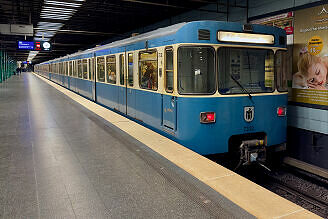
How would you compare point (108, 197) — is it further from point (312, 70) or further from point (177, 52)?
point (312, 70)

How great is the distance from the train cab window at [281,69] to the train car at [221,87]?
0.07 feet

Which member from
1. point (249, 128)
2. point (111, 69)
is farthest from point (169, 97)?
point (111, 69)

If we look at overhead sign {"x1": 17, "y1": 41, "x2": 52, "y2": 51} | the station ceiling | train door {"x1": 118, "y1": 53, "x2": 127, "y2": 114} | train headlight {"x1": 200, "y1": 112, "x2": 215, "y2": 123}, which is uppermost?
the station ceiling

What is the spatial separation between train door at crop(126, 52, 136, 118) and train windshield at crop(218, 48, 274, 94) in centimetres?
333

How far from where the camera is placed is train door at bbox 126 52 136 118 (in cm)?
841

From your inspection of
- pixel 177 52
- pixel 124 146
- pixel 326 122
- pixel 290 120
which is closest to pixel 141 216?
pixel 124 146

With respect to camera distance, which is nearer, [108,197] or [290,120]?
[108,197]

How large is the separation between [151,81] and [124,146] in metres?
1.95

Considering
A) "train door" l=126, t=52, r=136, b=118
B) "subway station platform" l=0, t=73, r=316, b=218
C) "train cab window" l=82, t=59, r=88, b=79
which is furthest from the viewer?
"train cab window" l=82, t=59, r=88, b=79

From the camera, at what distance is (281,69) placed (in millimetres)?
6156

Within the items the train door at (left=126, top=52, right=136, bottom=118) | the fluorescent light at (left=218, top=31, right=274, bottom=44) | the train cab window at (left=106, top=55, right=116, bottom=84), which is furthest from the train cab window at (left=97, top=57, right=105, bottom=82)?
the fluorescent light at (left=218, top=31, right=274, bottom=44)

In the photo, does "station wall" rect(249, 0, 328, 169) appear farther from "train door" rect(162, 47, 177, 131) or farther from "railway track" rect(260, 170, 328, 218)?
"train door" rect(162, 47, 177, 131)

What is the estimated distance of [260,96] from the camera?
19.4ft

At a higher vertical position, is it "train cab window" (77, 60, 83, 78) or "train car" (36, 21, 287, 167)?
"train cab window" (77, 60, 83, 78)
